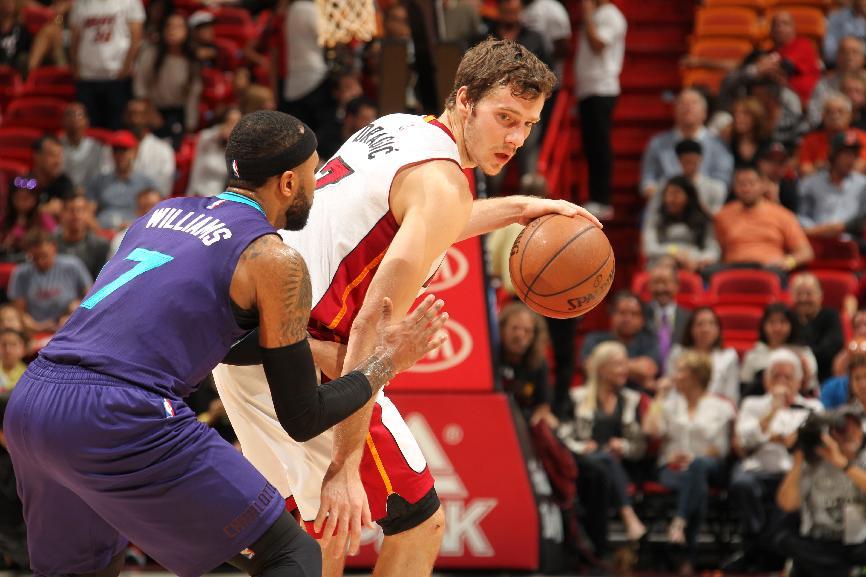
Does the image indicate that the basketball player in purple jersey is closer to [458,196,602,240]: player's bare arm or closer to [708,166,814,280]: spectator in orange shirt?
[458,196,602,240]: player's bare arm

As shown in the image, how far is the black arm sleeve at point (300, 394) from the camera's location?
3.75 m

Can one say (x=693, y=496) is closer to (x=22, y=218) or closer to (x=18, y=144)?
(x=22, y=218)

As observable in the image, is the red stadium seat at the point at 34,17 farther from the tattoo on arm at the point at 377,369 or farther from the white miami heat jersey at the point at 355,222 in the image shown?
the tattoo on arm at the point at 377,369

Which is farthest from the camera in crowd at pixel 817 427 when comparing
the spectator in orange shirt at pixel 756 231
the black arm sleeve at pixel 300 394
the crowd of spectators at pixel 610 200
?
the black arm sleeve at pixel 300 394

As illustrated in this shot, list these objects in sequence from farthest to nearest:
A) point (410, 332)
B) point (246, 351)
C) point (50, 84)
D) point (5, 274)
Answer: point (50, 84) < point (5, 274) < point (246, 351) < point (410, 332)

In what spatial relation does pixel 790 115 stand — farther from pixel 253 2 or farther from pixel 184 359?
pixel 184 359

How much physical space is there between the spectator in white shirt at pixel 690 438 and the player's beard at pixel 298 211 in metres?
5.02

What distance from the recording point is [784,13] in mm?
13258

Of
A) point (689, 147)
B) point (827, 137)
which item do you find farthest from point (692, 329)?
point (827, 137)

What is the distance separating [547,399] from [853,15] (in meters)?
6.82

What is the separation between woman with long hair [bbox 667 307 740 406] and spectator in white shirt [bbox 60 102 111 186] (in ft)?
18.9

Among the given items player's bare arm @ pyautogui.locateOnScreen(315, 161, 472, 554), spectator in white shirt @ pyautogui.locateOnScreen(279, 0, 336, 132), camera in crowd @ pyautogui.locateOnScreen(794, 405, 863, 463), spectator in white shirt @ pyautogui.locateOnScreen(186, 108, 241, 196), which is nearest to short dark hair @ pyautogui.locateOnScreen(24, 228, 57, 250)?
spectator in white shirt @ pyautogui.locateOnScreen(186, 108, 241, 196)

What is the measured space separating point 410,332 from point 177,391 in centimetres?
74

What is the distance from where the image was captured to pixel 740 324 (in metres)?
10.2
